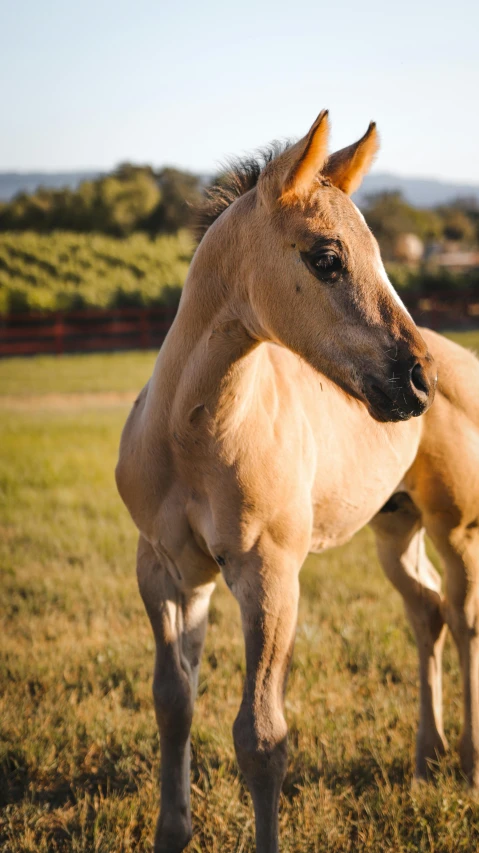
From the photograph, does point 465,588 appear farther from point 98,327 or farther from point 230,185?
point 98,327

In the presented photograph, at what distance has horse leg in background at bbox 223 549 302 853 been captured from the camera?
2.41m

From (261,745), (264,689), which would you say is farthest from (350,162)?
(261,745)

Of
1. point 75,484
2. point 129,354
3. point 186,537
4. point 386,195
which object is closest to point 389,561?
point 186,537

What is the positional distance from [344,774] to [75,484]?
5770mm

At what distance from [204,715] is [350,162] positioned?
9.50 feet

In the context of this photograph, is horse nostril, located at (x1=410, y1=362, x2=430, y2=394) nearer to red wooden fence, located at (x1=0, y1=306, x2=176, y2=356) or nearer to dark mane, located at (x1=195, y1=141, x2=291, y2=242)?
dark mane, located at (x1=195, y1=141, x2=291, y2=242)

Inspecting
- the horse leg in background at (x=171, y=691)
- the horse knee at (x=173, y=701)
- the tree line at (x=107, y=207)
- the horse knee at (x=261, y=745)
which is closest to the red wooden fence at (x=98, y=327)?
the tree line at (x=107, y=207)

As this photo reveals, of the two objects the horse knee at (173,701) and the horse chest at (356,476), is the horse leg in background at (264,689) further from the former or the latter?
the horse chest at (356,476)

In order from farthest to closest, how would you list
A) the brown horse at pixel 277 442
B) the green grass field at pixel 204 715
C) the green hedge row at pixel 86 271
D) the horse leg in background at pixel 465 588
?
the green hedge row at pixel 86 271, the horse leg in background at pixel 465 588, the green grass field at pixel 204 715, the brown horse at pixel 277 442

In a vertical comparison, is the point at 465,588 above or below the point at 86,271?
above

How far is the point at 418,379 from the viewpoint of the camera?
1964 millimetres

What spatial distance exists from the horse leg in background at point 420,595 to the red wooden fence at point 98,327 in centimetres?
1956

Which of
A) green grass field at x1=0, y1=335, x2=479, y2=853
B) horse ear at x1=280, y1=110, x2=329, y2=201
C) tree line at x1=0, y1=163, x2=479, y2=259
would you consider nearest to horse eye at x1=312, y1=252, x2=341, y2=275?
horse ear at x1=280, y1=110, x2=329, y2=201

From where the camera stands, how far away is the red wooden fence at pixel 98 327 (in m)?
23.1
